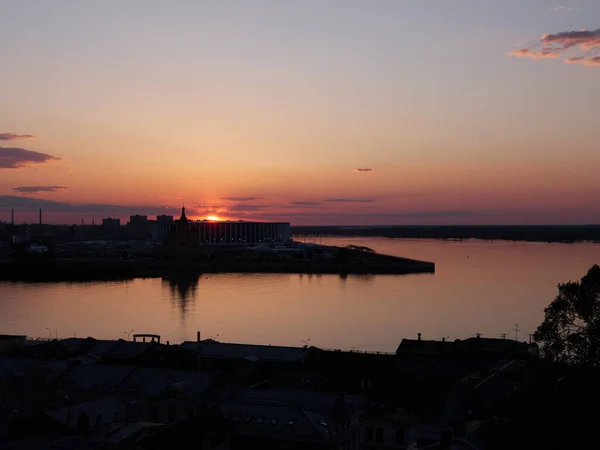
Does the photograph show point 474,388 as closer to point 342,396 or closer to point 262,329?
point 342,396

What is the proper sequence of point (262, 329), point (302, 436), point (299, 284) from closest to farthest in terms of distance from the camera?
point (302, 436)
point (262, 329)
point (299, 284)

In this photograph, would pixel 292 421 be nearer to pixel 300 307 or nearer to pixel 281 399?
pixel 281 399

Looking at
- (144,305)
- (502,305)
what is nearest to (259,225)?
(144,305)

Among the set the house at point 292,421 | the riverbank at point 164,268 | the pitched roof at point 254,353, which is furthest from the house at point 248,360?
the riverbank at point 164,268

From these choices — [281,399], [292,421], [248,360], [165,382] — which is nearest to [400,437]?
[281,399]

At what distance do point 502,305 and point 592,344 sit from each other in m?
18.8

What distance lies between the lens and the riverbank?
45312 mm

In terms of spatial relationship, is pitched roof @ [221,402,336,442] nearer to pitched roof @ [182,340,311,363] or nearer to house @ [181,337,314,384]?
house @ [181,337,314,384]

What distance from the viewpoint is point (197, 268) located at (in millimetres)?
50750

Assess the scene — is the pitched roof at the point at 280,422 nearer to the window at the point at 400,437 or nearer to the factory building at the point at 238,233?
the window at the point at 400,437

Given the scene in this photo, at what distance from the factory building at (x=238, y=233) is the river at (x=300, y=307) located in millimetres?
36470

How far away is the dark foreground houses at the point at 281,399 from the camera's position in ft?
19.8

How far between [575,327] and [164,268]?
46.0m

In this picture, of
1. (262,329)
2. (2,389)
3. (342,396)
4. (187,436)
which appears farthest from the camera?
(262,329)
